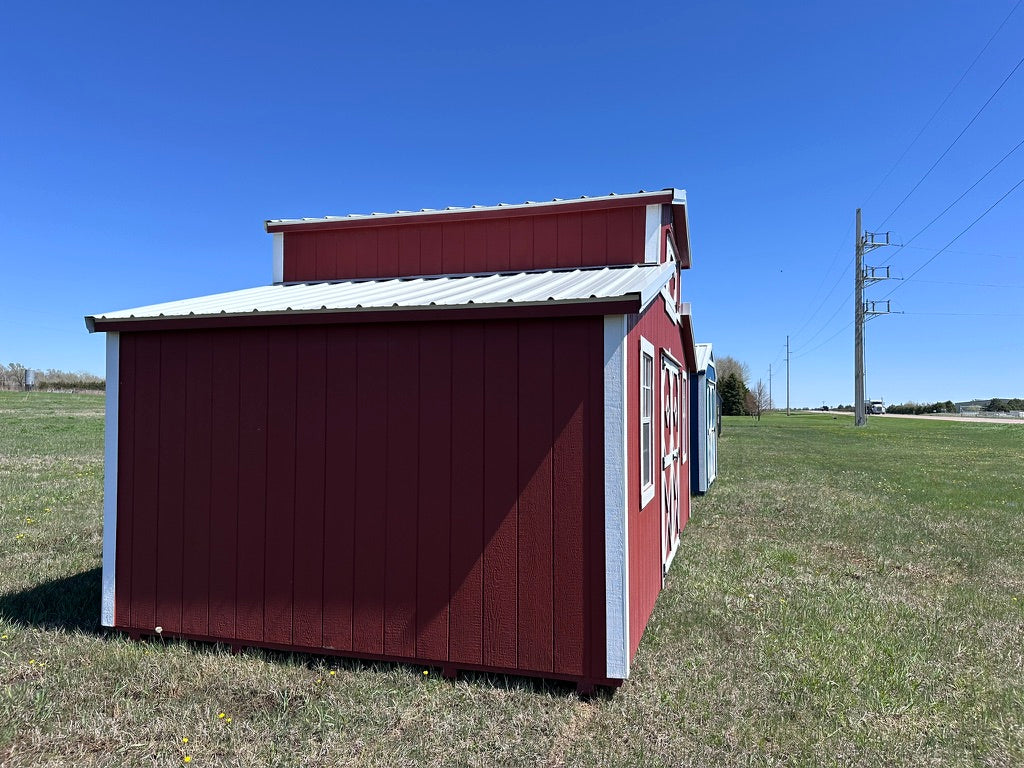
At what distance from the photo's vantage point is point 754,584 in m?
6.92

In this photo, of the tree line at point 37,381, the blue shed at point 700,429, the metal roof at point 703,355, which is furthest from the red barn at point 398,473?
the tree line at point 37,381

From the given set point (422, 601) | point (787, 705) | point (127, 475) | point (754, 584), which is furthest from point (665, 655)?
point (127, 475)

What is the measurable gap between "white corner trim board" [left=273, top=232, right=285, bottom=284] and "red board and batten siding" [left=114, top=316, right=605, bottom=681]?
2377mm

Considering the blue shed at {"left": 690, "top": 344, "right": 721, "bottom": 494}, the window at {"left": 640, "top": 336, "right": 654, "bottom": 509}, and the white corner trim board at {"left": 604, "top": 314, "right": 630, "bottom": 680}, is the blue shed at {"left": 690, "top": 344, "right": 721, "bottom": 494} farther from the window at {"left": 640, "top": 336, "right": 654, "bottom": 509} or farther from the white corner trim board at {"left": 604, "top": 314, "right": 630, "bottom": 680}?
the white corner trim board at {"left": 604, "top": 314, "right": 630, "bottom": 680}

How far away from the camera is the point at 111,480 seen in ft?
17.4

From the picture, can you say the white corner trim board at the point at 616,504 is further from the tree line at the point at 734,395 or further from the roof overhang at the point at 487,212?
the tree line at the point at 734,395

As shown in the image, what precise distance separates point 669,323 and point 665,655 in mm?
3567

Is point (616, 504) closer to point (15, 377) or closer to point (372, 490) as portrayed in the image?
point (372, 490)

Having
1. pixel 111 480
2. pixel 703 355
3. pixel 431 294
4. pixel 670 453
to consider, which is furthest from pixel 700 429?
pixel 111 480

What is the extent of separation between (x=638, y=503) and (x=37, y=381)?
2831 inches

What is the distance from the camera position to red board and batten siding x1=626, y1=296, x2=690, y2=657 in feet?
15.0

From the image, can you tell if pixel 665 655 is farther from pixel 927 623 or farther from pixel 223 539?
pixel 223 539

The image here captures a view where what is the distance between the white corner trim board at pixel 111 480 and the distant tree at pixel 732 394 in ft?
194

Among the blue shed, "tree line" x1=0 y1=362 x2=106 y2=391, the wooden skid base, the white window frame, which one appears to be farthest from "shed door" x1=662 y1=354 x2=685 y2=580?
"tree line" x1=0 y1=362 x2=106 y2=391
